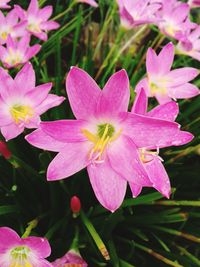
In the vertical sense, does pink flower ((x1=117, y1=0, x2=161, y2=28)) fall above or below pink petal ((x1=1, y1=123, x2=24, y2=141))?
above

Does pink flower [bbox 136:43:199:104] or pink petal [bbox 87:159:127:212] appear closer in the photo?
pink petal [bbox 87:159:127:212]

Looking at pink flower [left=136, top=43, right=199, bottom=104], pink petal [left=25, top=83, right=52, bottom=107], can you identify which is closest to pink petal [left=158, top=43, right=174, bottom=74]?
pink flower [left=136, top=43, right=199, bottom=104]

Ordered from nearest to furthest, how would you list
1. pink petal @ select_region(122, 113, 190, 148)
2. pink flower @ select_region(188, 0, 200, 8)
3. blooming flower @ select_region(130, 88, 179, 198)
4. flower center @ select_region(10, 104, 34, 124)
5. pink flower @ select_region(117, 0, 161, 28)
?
pink petal @ select_region(122, 113, 190, 148) < blooming flower @ select_region(130, 88, 179, 198) < flower center @ select_region(10, 104, 34, 124) < pink flower @ select_region(117, 0, 161, 28) < pink flower @ select_region(188, 0, 200, 8)

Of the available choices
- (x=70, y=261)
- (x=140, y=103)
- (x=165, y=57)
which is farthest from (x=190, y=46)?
(x=70, y=261)

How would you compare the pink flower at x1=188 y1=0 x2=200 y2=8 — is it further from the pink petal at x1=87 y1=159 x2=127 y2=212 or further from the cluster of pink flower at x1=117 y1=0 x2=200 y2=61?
the pink petal at x1=87 y1=159 x2=127 y2=212

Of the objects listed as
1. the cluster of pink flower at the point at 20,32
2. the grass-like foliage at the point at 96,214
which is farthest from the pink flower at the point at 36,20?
the grass-like foliage at the point at 96,214

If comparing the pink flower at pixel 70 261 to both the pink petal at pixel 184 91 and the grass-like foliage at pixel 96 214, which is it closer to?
the grass-like foliage at pixel 96 214

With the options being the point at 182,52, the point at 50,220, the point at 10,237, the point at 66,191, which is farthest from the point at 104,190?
the point at 182,52

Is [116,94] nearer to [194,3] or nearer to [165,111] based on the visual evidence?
[165,111]
